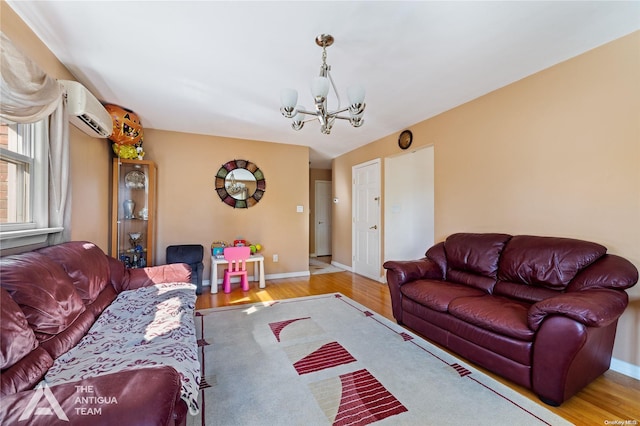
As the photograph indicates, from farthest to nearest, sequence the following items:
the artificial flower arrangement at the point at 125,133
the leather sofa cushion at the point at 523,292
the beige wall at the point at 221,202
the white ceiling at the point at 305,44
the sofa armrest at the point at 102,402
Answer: the beige wall at the point at 221,202, the artificial flower arrangement at the point at 125,133, the leather sofa cushion at the point at 523,292, the white ceiling at the point at 305,44, the sofa armrest at the point at 102,402

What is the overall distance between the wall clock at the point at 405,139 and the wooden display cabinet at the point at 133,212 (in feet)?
11.8

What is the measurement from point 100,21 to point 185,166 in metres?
2.59

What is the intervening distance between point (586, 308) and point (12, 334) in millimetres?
2770

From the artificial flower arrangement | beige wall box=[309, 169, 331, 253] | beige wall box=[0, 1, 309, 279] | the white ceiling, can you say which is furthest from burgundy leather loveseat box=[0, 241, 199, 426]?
beige wall box=[309, 169, 331, 253]

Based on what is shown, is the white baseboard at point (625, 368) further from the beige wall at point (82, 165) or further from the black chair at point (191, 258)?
the beige wall at point (82, 165)

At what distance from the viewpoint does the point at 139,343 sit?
150cm

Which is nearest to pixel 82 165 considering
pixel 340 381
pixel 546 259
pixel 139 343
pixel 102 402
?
pixel 139 343

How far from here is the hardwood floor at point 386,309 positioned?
1.57 m

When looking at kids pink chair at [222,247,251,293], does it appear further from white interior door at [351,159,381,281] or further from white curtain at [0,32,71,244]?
white interior door at [351,159,381,281]

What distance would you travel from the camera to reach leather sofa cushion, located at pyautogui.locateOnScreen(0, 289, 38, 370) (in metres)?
1.05

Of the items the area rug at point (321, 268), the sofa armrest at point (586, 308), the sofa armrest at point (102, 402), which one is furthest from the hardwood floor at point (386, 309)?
the sofa armrest at point (102, 402)

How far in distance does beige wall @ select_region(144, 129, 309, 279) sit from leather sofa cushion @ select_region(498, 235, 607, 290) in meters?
3.36

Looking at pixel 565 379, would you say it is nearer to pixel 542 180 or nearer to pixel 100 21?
pixel 542 180

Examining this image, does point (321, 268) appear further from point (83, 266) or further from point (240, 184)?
point (83, 266)
